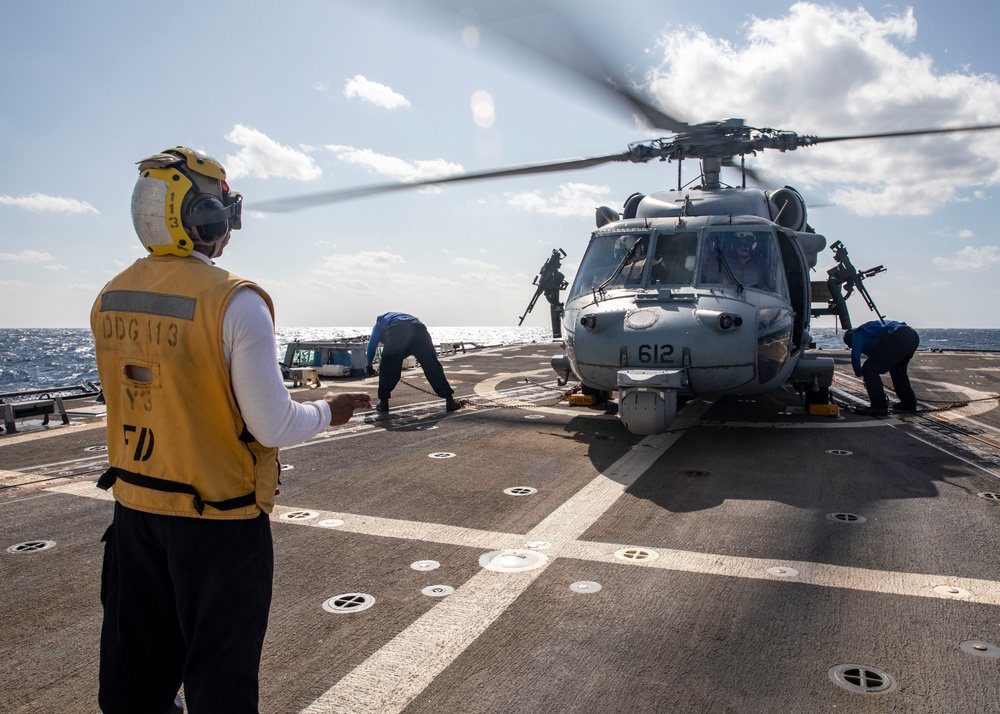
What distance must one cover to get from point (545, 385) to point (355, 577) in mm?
10467

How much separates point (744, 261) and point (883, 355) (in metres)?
3.09

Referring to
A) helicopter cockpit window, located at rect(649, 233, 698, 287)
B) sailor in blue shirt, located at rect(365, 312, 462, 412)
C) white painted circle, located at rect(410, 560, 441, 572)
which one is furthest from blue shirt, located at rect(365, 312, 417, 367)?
white painted circle, located at rect(410, 560, 441, 572)

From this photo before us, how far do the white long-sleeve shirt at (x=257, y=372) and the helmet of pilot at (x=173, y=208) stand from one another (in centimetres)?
33

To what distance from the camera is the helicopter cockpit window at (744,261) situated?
886 cm

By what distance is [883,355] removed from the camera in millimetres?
10195

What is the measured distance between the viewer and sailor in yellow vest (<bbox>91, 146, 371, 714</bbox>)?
206cm

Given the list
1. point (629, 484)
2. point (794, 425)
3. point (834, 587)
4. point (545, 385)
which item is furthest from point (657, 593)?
point (545, 385)

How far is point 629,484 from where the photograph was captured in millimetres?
6277

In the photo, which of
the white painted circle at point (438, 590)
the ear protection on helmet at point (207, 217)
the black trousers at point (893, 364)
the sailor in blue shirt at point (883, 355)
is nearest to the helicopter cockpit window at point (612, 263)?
the sailor in blue shirt at point (883, 355)

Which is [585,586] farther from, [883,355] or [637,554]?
[883,355]

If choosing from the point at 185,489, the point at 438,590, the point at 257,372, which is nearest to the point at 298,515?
the point at 438,590

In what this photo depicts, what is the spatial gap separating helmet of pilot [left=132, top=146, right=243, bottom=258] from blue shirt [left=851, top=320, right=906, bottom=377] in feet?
33.5

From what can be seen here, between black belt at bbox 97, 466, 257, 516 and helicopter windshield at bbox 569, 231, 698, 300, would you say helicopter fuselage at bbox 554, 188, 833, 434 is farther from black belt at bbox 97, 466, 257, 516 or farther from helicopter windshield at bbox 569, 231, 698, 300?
black belt at bbox 97, 466, 257, 516

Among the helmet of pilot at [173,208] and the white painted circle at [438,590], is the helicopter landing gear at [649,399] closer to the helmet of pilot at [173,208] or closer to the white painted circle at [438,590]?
the white painted circle at [438,590]
